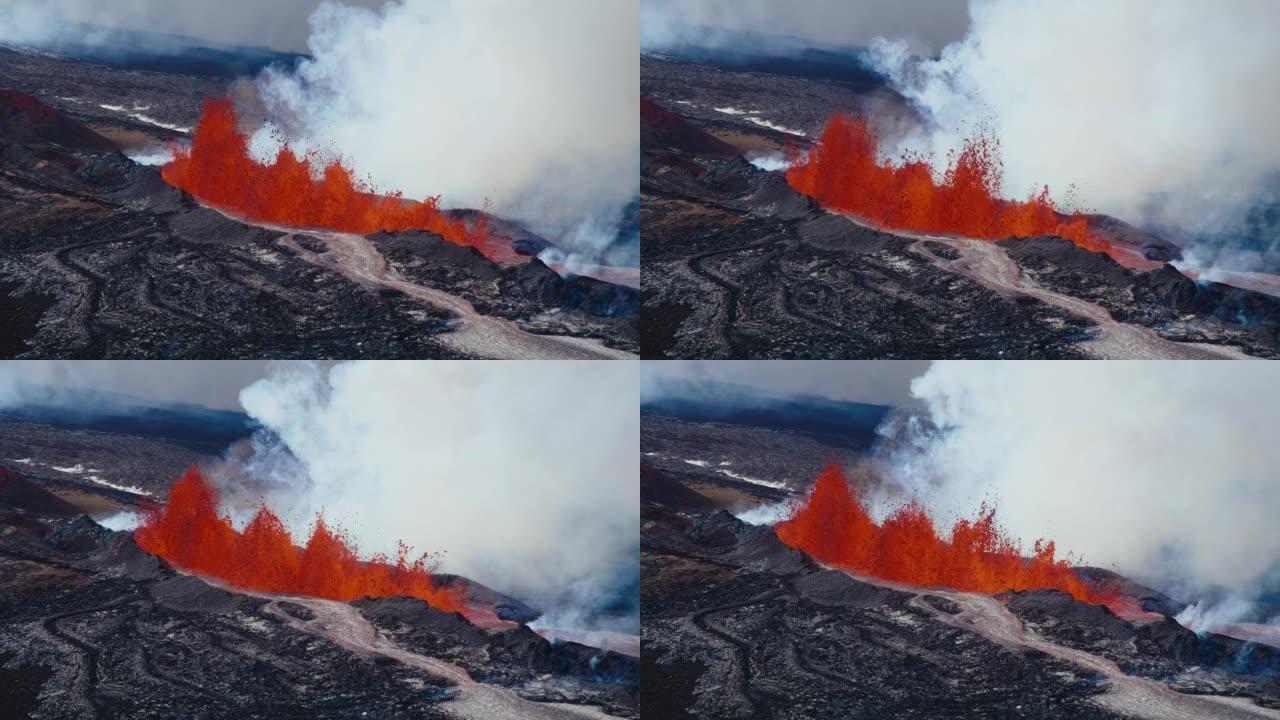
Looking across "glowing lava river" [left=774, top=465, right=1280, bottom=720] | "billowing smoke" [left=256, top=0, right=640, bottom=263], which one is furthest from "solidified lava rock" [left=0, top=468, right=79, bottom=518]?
Answer: "glowing lava river" [left=774, top=465, right=1280, bottom=720]

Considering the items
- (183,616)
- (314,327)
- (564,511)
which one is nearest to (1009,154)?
(564,511)

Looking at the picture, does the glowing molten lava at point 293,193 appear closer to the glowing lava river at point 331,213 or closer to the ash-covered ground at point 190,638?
the glowing lava river at point 331,213

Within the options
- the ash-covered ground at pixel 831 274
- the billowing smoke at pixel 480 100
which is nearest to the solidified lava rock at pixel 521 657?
Answer: the ash-covered ground at pixel 831 274

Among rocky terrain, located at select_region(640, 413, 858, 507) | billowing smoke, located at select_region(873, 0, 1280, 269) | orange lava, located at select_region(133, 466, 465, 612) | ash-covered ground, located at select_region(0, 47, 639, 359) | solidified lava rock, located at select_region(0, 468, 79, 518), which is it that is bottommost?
orange lava, located at select_region(133, 466, 465, 612)

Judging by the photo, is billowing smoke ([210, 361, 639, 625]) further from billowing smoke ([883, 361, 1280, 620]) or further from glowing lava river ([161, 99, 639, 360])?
billowing smoke ([883, 361, 1280, 620])

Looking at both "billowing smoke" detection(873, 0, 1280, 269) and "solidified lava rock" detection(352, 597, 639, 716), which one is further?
"solidified lava rock" detection(352, 597, 639, 716)

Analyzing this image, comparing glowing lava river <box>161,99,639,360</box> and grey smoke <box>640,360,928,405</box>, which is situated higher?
glowing lava river <box>161,99,639,360</box>

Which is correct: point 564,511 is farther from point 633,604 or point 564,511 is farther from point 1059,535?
point 1059,535
